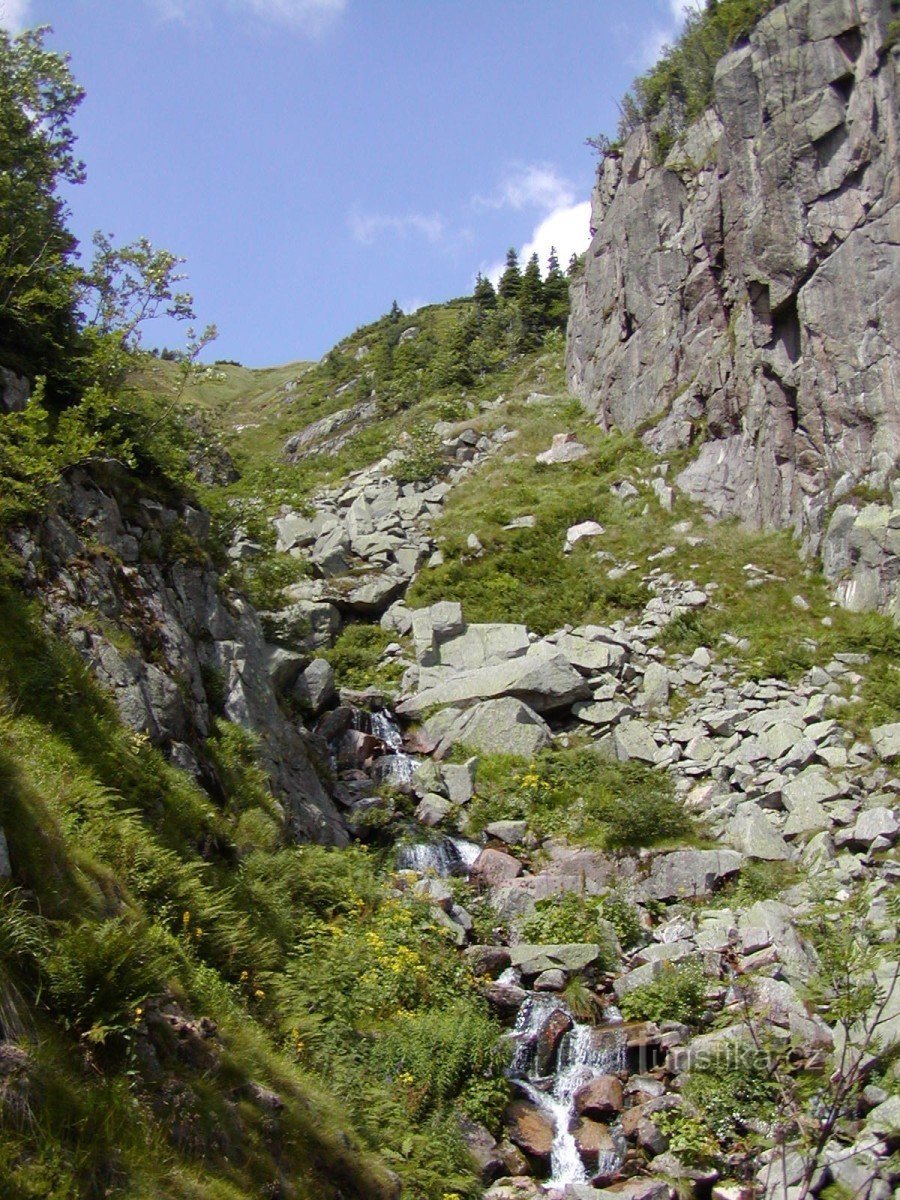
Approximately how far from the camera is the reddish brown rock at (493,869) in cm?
1691

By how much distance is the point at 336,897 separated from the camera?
13109mm

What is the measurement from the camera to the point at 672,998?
1255cm

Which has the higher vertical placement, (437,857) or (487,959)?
(437,857)

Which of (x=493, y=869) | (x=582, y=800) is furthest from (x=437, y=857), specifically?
(x=582, y=800)

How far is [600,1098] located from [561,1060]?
1055mm

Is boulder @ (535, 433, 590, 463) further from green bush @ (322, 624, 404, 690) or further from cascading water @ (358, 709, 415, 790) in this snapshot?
cascading water @ (358, 709, 415, 790)

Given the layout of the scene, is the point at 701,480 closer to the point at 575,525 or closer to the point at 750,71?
the point at 575,525

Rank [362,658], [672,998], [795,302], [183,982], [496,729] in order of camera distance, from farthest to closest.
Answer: [795,302] < [362,658] < [496,729] < [672,998] < [183,982]

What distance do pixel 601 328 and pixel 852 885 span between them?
32645 millimetres

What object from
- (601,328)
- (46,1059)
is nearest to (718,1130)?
(46,1059)

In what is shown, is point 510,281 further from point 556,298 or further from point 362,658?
point 362,658

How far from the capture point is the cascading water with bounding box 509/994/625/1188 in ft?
37.0

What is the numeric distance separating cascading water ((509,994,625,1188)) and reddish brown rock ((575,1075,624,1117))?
0.47 feet

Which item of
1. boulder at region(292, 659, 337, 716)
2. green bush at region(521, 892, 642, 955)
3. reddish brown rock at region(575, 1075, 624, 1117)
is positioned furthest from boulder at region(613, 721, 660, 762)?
reddish brown rock at region(575, 1075, 624, 1117)
